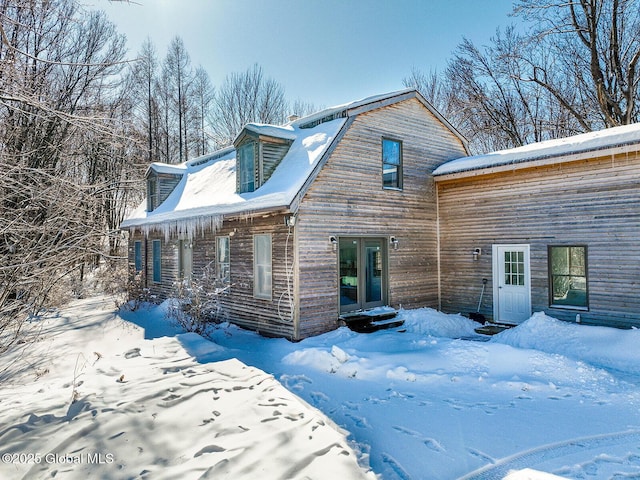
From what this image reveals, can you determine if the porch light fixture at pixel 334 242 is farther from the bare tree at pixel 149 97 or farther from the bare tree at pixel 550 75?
the bare tree at pixel 149 97

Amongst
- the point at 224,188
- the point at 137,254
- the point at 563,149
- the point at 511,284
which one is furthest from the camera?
the point at 137,254

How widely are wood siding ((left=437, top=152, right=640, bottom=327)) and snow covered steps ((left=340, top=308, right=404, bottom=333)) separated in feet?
8.27

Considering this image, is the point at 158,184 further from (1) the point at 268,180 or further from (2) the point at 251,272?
(2) the point at 251,272

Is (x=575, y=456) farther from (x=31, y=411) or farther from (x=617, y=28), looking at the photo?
(x=617, y=28)

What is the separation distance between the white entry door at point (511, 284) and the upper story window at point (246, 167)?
250 inches

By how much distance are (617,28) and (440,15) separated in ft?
24.2

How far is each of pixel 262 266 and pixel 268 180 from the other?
206cm

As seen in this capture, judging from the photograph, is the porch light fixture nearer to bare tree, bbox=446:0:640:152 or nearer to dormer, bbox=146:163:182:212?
dormer, bbox=146:163:182:212

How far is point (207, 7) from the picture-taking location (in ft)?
18.3

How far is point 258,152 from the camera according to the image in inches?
382

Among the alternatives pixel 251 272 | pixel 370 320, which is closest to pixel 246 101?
pixel 251 272

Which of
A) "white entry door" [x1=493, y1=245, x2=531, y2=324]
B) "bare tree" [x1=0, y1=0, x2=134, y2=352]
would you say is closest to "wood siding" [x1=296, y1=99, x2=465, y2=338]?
"white entry door" [x1=493, y1=245, x2=531, y2=324]

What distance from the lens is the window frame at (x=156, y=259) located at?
47.0ft

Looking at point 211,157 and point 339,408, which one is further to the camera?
point 211,157
